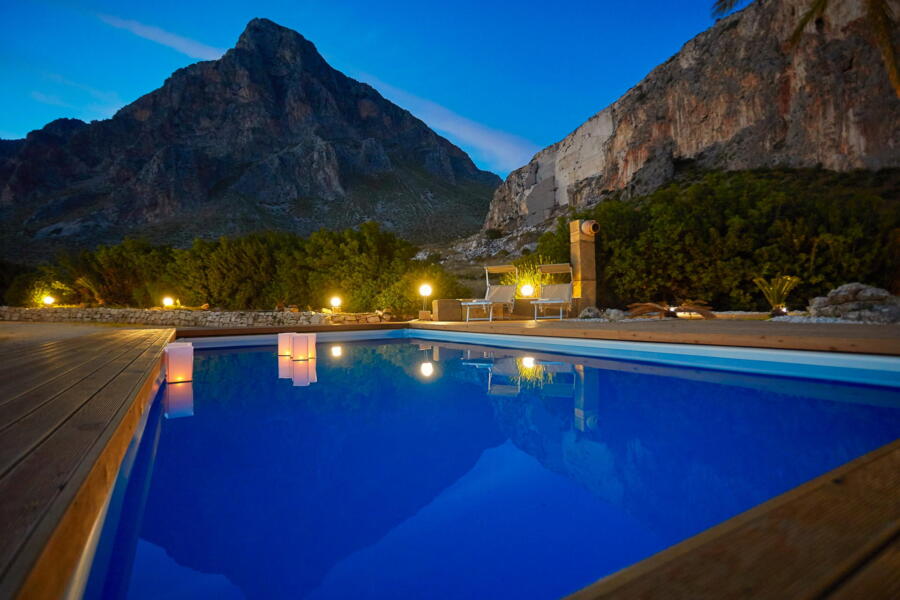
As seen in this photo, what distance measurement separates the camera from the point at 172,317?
11578 mm

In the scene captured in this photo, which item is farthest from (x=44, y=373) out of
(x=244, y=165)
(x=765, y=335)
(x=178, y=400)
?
(x=244, y=165)

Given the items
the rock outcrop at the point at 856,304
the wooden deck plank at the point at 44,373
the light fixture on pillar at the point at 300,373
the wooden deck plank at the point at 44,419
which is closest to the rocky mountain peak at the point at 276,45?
the light fixture on pillar at the point at 300,373

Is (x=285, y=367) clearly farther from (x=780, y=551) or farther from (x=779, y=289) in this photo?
(x=779, y=289)

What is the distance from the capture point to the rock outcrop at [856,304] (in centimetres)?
568

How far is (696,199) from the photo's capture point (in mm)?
8477

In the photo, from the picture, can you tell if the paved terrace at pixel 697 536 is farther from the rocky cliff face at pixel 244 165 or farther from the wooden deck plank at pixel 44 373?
the rocky cliff face at pixel 244 165

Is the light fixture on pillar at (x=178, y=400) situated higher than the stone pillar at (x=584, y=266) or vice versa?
the stone pillar at (x=584, y=266)

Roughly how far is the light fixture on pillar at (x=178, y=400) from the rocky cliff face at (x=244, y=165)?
1609 inches

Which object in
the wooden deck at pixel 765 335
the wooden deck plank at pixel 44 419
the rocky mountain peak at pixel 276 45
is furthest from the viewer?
the rocky mountain peak at pixel 276 45

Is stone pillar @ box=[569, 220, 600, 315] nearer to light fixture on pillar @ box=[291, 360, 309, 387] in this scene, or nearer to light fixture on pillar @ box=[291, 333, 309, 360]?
light fixture on pillar @ box=[291, 333, 309, 360]

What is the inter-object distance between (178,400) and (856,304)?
831 cm

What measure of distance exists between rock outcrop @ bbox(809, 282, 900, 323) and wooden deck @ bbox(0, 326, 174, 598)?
762 centimetres

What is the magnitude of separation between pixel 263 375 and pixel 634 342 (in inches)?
168

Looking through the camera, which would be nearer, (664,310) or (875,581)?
(875,581)
